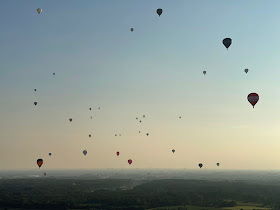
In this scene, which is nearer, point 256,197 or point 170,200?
point 170,200

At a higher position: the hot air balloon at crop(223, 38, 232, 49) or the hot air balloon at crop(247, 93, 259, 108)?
the hot air balloon at crop(223, 38, 232, 49)

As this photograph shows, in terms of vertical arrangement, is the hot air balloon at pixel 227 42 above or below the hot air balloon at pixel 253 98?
above

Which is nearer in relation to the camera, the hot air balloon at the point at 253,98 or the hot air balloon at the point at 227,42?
the hot air balloon at the point at 253,98

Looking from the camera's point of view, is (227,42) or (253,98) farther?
(227,42)

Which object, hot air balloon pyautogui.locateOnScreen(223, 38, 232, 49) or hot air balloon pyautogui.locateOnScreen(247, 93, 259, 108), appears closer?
hot air balloon pyautogui.locateOnScreen(247, 93, 259, 108)

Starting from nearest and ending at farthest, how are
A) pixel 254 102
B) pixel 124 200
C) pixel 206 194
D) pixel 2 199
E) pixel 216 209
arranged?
pixel 254 102 < pixel 216 209 < pixel 124 200 < pixel 2 199 < pixel 206 194

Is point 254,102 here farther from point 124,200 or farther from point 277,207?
point 124,200

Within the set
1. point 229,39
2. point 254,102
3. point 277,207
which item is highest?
point 229,39

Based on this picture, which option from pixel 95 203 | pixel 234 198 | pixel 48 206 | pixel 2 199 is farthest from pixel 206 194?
pixel 2 199

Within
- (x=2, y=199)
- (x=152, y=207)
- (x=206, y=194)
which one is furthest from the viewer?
(x=206, y=194)

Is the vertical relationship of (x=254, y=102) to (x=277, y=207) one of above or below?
above

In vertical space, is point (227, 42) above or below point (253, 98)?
above
